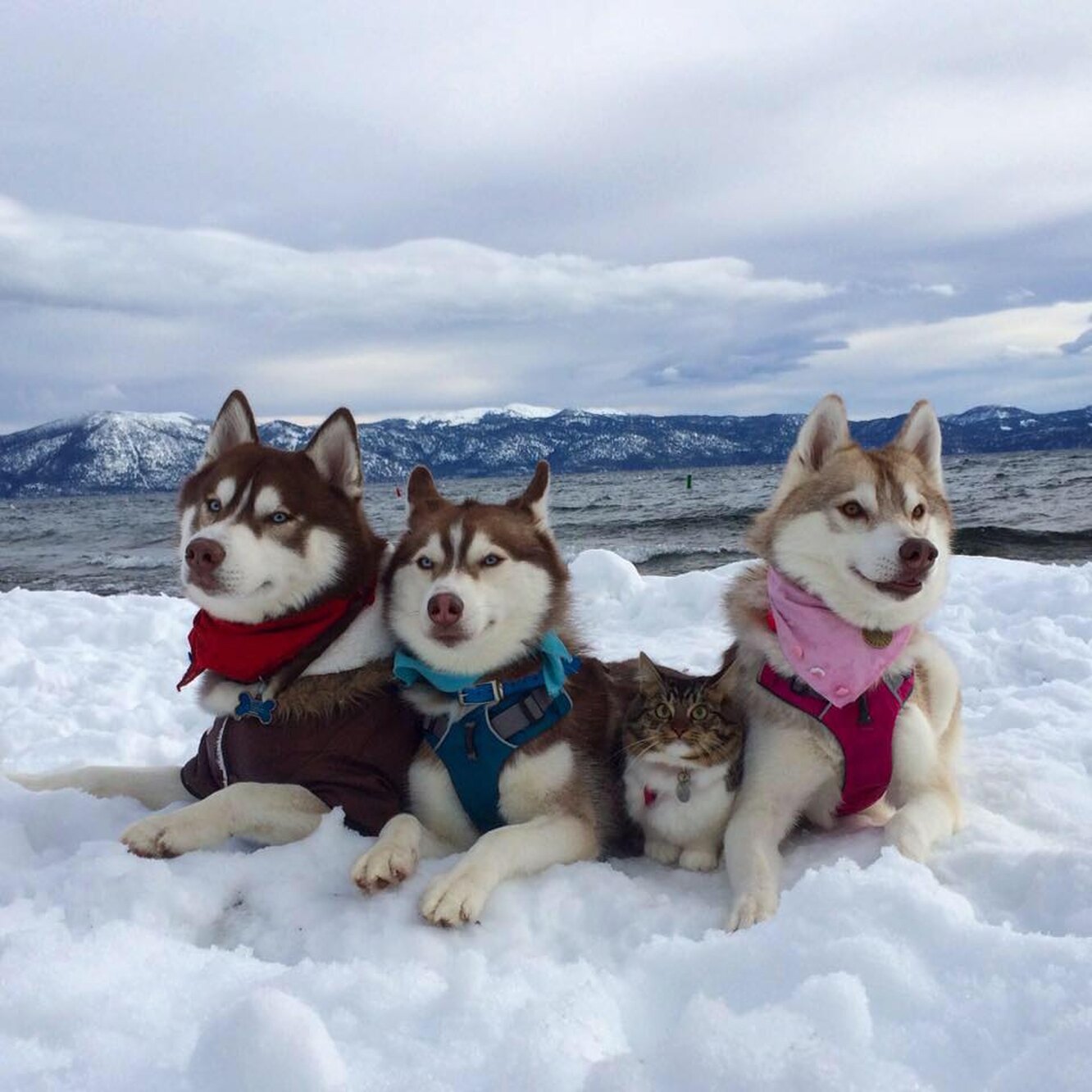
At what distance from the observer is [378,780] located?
11.6ft

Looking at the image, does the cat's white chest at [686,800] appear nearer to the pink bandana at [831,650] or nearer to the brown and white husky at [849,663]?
the brown and white husky at [849,663]

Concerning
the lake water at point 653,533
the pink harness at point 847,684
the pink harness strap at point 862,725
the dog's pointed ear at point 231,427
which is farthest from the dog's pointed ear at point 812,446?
the dog's pointed ear at point 231,427

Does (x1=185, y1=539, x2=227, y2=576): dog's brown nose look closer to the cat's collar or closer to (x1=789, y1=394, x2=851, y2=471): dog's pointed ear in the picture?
the cat's collar

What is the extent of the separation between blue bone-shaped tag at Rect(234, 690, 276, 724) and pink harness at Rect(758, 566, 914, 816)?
6.96 ft

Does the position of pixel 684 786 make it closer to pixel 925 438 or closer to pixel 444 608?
pixel 444 608

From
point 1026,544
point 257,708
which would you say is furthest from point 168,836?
point 1026,544

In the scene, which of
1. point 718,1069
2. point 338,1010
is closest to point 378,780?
point 338,1010

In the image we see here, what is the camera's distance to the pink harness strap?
3523 mm

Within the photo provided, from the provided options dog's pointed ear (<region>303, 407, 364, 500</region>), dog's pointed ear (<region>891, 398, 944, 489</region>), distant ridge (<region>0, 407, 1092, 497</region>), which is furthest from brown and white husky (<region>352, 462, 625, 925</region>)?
distant ridge (<region>0, 407, 1092, 497</region>)

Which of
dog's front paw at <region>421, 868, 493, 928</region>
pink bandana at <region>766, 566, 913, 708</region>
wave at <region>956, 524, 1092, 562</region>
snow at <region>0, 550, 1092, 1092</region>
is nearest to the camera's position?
snow at <region>0, 550, 1092, 1092</region>

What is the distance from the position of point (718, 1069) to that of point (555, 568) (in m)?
2.24

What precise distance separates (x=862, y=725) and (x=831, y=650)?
328 mm

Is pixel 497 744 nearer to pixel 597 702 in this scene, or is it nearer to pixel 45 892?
pixel 597 702

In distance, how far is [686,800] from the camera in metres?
3.62
